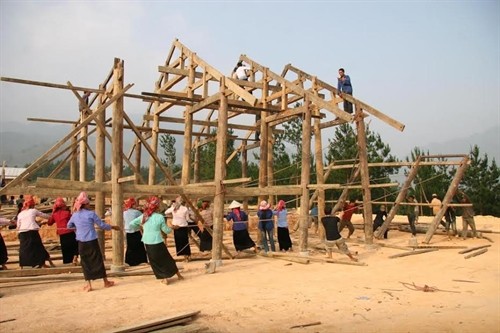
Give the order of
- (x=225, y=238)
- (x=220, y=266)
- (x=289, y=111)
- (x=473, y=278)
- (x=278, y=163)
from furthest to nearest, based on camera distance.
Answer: (x=278, y=163) < (x=225, y=238) < (x=289, y=111) < (x=220, y=266) < (x=473, y=278)

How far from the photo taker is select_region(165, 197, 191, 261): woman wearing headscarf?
34.5 feet

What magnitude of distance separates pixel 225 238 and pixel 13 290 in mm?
9124

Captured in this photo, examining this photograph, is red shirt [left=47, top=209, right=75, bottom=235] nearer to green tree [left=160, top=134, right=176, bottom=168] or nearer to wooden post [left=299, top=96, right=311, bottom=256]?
wooden post [left=299, top=96, right=311, bottom=256]

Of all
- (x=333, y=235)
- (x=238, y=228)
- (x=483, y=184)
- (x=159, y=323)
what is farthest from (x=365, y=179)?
(x=483, y=184)

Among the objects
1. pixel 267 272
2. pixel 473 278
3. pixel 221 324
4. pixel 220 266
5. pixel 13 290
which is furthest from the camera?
pixel 220 266

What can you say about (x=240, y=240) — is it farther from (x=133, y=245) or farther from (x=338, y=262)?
(x=133, y=245)

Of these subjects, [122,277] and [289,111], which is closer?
[122,277]

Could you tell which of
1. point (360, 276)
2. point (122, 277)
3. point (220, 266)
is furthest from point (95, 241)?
point (360, 276)

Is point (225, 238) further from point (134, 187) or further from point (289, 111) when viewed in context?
point (134, 187)

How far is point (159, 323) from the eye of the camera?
518cm

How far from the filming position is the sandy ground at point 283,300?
18.2ft

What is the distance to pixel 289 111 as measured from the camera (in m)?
11.6

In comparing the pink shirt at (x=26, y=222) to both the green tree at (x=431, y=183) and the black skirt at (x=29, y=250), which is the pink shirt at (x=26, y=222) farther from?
the green tree at (x=431, y=183)

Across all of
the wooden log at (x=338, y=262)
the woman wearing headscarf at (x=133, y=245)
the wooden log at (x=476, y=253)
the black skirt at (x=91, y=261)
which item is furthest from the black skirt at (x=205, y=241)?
the wooden log at (x=476, y=253)
